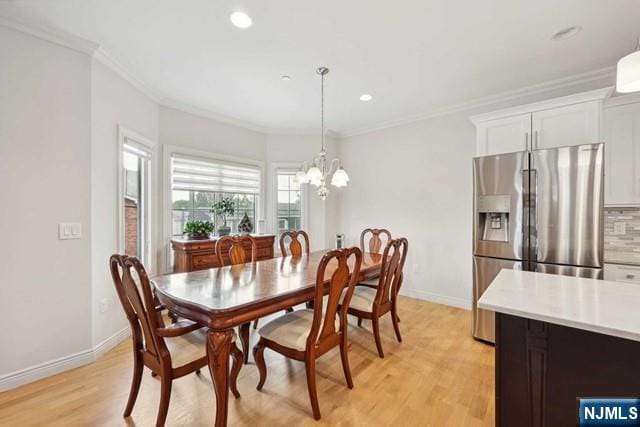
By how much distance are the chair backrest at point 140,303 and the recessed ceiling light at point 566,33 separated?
3.38m

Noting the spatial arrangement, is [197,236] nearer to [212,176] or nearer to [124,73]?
[212,176]

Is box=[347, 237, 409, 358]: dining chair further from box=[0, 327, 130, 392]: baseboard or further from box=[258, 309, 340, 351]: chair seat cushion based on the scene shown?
box=[0, 327, 130, 392]: baseboard

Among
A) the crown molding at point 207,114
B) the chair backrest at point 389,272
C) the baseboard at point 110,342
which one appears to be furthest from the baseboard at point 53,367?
the crown molding at point 207,114

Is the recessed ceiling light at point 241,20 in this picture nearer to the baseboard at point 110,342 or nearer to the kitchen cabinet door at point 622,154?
the baseboard at point 110,342

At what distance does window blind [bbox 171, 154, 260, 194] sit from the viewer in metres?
3.76

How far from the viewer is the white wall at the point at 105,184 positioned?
7.99 feet

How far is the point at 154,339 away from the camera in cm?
155

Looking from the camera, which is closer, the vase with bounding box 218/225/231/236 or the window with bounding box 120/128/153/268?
the window with bounding box 120/128/153/268

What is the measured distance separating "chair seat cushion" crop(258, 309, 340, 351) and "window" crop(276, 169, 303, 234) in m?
2.77

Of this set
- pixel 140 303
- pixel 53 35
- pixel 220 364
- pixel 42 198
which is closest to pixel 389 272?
pixel 220 364

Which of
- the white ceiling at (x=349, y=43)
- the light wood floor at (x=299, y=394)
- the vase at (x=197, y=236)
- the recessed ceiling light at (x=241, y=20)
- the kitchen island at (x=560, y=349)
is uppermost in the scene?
the white ceiling at (x=349, y=43)

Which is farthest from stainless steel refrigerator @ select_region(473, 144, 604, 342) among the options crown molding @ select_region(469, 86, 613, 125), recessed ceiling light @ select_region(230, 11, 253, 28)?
recessed ceiling light @ select_region(230, 11, 253, 28)

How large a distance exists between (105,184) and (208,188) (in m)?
1.54

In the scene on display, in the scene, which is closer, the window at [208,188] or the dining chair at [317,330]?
the dining chair at [317,330]
